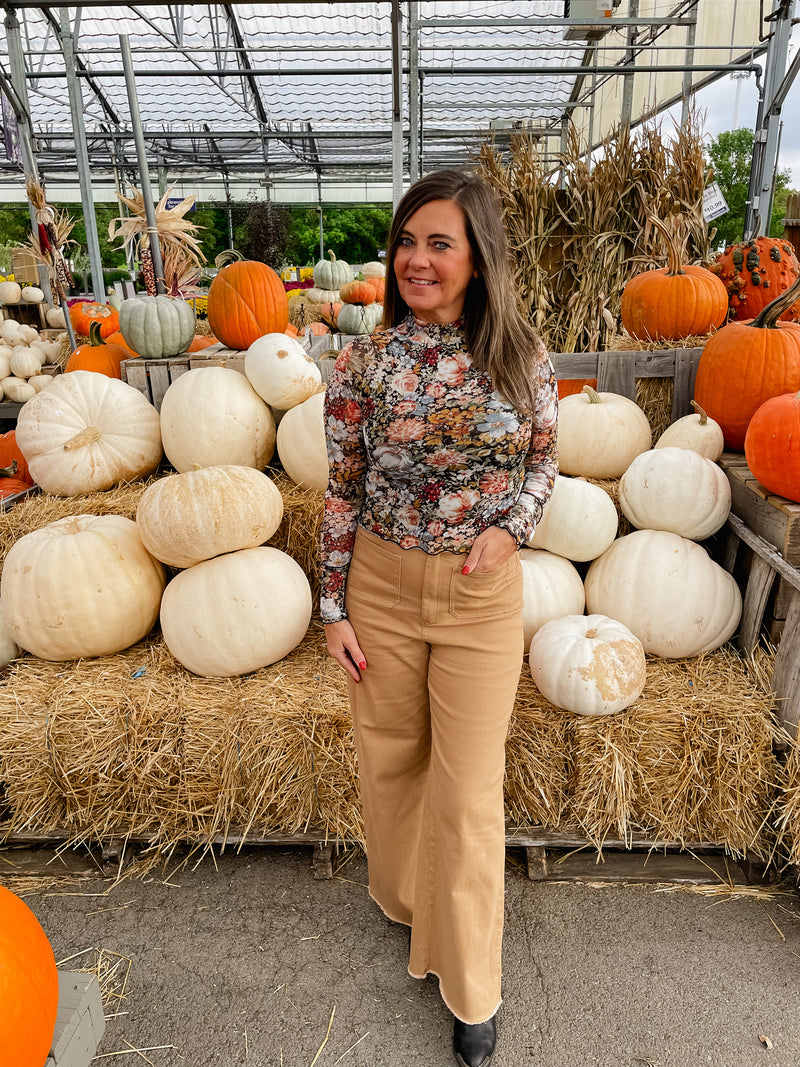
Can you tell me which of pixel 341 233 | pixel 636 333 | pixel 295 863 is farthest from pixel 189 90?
pixel 295 863

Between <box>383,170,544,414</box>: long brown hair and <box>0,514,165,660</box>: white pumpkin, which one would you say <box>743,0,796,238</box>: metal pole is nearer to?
<box>383,170,544,414</box>: long brown hair

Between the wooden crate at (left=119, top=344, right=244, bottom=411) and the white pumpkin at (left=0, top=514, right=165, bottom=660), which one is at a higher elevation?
the wooden crate at (left=119, top=344, right=244, bottom=411)

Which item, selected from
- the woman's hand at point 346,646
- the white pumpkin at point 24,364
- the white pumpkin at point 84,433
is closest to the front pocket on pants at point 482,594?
the woman's hand at point 346,646

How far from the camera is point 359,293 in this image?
7.29 meters

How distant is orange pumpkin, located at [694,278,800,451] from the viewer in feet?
8.61

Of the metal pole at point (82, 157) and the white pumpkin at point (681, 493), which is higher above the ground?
the metal pole at point (82, 157)

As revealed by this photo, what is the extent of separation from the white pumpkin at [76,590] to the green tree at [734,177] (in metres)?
10.5

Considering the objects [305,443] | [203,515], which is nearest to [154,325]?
[305,443]

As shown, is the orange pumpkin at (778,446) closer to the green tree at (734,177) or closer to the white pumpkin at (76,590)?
the white pumpkin at (76,590)

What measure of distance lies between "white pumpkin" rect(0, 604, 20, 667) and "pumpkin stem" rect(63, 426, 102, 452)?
2.34 feet

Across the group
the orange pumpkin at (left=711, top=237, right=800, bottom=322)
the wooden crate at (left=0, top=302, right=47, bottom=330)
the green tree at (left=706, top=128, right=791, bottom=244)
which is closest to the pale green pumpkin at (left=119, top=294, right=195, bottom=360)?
the orange pumpkin at (left=711, top=237, right=800, bottom=322)

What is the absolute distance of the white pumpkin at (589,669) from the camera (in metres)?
2.06

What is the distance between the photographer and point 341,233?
57.7 feet

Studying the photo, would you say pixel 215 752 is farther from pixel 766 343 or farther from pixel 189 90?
pixel 189 90
